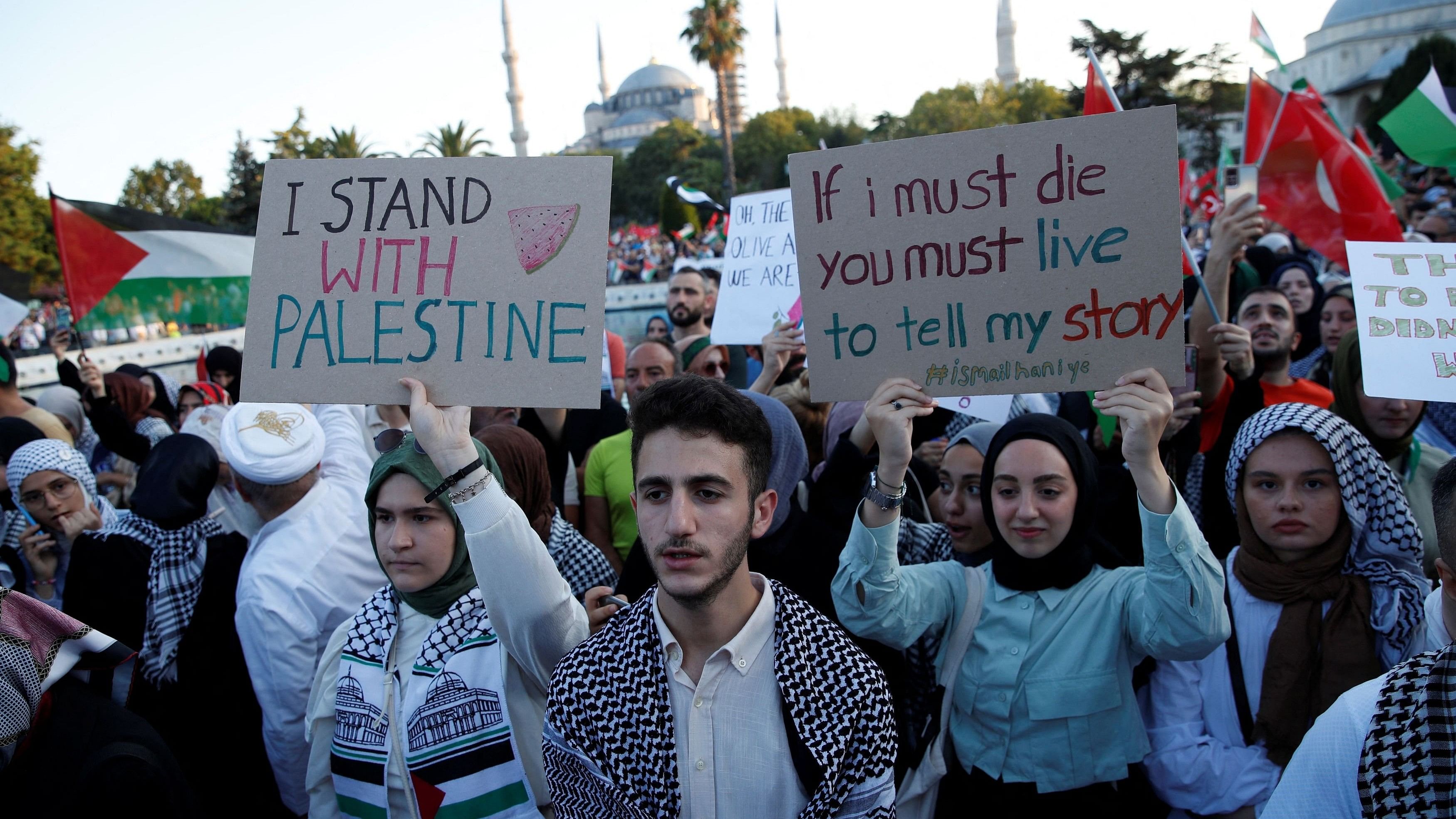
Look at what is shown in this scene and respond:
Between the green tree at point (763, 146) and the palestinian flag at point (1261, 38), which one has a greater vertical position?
the green tree at point (763, 146)

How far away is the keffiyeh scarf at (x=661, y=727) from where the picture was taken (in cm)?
181

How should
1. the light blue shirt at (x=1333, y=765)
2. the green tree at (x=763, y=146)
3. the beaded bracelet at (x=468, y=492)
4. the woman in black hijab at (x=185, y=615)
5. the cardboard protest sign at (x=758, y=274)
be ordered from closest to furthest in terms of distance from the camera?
the light blue shirt at (x=1333, y=765), the beaded bracelet at (x=468, y=492), the woman in black hijab at (x=185, y=615), the cardboard protest sign at (x=758, y=274), the green tree at (x=763, y=146)

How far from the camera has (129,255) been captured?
5973 mm

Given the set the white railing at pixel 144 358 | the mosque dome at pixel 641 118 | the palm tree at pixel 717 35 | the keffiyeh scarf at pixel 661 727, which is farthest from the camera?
the mosque dome at pixel 641 118

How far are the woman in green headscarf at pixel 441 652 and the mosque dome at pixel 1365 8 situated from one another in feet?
258

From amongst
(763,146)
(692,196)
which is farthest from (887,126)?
(692,196)

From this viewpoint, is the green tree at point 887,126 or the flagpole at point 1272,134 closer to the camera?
the flagpole at point 1272,134

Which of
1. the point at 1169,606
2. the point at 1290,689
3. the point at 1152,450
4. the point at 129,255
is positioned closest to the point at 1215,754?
the point at 1290,689

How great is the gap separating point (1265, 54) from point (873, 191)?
657 centimetres

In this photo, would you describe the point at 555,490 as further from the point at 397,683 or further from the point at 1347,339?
the point at 1347,339

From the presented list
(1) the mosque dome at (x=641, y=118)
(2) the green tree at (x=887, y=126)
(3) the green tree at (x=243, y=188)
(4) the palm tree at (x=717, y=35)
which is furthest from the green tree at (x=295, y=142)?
(1) the mosque dome at (x=641, y=118)

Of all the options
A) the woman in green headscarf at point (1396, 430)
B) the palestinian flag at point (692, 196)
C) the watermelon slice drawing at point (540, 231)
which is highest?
the palestinian flag at point (692, 196)

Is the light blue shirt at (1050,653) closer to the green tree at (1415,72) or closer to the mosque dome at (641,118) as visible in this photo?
the green tree at (1415,72)

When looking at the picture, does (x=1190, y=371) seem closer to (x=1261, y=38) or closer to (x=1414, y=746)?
(x=1414, y=746)
